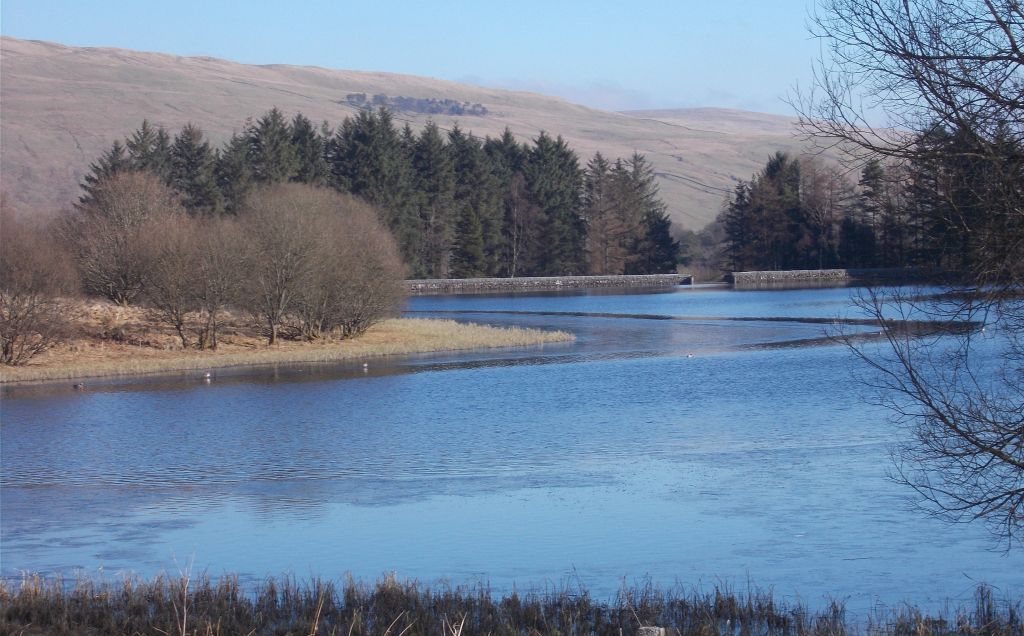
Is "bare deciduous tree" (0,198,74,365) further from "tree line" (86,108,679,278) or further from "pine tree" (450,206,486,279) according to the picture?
"pine tree" (450,206,486,279)

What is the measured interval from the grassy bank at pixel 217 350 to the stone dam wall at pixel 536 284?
43698 millimetres

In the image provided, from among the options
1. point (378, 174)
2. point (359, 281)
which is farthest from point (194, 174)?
point (359, 281)

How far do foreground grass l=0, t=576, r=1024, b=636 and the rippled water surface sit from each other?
1.20 metres

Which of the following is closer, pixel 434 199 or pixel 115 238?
pixel 115 238

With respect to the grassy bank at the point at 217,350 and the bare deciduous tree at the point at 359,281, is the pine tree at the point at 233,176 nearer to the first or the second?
the bare deciduous tree at the point at 359,281

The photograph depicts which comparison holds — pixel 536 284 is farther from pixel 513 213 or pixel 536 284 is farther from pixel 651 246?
pixel 651 246

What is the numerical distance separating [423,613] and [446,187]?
90676 millimetres

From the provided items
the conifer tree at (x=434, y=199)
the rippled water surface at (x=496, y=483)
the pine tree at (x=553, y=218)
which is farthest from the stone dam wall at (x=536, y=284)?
the rippled water surface at (x=496, y=483)

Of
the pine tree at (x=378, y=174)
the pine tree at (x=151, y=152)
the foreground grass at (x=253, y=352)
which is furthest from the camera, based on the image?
the pine tree at (x=378, y=174)

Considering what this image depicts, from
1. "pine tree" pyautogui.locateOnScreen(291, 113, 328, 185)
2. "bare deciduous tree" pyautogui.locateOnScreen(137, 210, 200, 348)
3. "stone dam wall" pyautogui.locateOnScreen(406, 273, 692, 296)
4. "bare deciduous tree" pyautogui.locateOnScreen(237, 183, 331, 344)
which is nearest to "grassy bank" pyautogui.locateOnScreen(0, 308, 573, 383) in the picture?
"bare deciduous tree" pyautogui.locateOnScreen(137, 210, 200, 348)

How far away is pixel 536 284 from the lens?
329 feet

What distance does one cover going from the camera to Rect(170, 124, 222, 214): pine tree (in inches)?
3297

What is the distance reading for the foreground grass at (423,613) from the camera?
9594mm

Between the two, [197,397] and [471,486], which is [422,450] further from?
[197,397]
